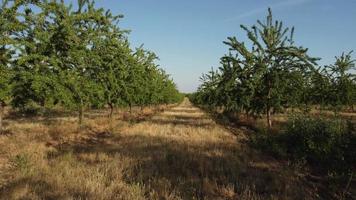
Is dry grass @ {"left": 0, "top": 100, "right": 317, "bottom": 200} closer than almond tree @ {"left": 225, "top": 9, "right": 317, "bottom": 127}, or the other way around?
dry grass @ {"left": 0, "top": 100, "right": 317, "bottom": 200}

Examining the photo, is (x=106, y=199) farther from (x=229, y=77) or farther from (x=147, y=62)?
(x=147, y=62)

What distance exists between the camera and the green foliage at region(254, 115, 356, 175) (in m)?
12.0

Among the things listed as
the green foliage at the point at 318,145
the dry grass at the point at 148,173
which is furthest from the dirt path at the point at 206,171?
the green foliage at the point at 318,145

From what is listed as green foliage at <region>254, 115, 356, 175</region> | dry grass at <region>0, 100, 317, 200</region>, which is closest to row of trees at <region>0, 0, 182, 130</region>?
dry grass at <region>0, 100, 317, 200</region>

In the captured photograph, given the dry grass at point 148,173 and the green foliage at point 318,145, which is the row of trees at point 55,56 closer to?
the dry grass at point 148,173

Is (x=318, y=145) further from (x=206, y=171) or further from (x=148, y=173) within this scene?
(x=148, y=173)

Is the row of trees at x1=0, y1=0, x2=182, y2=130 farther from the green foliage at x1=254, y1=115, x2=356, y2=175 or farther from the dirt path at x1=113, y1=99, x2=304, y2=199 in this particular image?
the green foliage at x1=254, y1=115, x2=356, y2=175

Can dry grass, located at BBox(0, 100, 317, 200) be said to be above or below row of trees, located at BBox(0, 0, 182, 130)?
below

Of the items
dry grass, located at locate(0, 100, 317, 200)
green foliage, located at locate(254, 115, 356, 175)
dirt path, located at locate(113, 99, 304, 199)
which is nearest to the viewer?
dry grass, located at locate(0, 100, 317, 200)

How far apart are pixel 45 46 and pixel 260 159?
10.7 metres

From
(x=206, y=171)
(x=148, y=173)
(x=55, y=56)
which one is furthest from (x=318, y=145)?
(x=55, y=56)

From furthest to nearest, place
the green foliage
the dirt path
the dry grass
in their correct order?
1. the green foliage
2. the dirt path
3. the dry grass

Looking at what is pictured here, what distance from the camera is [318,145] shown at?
42.4 feet

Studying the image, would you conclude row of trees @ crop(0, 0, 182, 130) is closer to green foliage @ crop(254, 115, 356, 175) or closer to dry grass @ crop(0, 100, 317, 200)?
dry grass @ crop(0, 100, 317, 200)
